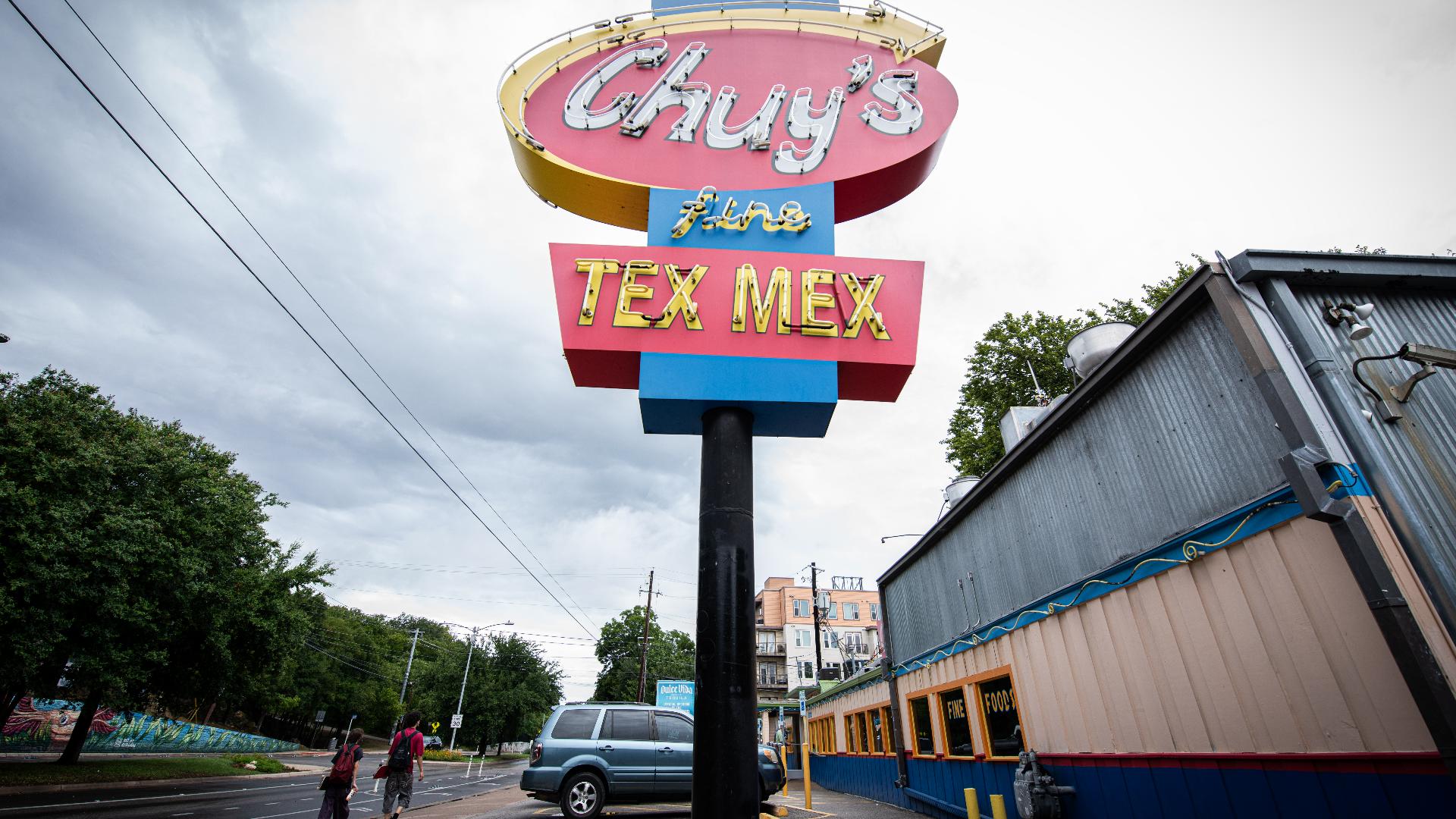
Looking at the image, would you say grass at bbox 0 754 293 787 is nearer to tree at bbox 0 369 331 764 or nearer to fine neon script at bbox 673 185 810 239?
tree at bbox 0 369 331 764

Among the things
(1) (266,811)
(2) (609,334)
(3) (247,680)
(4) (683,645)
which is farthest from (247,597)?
(4) (683,645)

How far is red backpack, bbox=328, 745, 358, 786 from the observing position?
6.99 meters

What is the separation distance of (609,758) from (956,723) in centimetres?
562

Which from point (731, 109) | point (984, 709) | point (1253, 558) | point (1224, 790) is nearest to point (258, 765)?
point (984, 709)

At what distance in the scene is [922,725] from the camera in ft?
36.0

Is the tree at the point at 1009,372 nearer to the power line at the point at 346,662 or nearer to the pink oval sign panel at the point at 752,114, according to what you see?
the pink oval sign panel at the point at 752,114

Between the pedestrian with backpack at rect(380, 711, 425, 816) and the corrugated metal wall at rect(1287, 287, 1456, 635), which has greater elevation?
the corrugated metal wall at rect(1287, 287, 1456, 635)

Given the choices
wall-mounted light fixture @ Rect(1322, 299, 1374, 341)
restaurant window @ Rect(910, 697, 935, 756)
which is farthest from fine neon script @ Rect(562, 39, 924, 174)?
restaurant window @ Rect(910, 697, 935, 756)

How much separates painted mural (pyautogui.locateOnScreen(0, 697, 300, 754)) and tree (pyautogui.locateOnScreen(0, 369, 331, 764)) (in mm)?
8892

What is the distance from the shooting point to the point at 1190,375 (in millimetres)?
5172

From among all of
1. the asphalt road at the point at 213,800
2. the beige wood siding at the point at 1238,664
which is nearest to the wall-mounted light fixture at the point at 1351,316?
the beige wood siding at the point at 1238,664

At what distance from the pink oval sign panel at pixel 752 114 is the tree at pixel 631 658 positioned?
56.7 m

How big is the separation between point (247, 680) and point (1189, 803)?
27.2m

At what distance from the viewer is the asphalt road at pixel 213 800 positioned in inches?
439
